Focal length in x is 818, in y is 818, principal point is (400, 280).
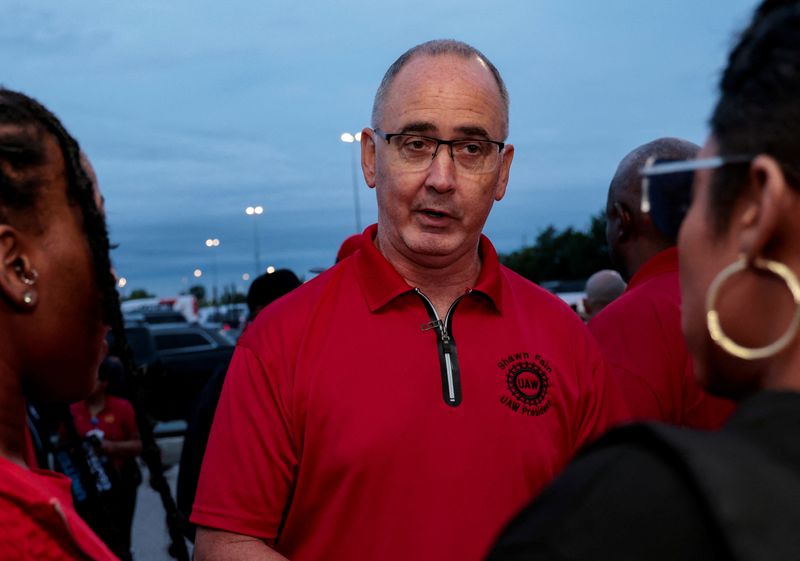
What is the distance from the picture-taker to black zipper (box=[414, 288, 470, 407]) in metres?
2.70

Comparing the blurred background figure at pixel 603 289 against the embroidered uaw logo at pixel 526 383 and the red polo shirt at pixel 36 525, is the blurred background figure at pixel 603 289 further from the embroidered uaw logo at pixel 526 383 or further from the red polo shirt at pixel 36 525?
the red polo shirt at pixel 36 525

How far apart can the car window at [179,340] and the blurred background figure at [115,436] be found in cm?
1145

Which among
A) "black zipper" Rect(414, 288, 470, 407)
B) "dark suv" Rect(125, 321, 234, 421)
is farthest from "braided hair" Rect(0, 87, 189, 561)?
"dark suv" Rect(125, 321, 234, 421)

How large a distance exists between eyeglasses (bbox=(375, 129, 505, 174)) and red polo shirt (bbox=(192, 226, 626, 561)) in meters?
0.41

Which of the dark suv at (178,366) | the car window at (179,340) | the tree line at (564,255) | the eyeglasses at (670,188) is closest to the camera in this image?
the eyeglasses at (670,188)

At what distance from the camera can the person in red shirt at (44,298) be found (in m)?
1.60

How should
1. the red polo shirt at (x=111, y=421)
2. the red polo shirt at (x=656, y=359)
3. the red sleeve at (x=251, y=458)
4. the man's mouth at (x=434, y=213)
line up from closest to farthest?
the red sleeve at (x=251, y=458)
the man's mouth at (x=434, y=213)
the red polo shirt at (x=656, y=359)
the red polo shirt at (x=111, y=421)

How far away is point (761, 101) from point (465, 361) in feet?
5.47

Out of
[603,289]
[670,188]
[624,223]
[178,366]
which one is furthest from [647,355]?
[178,366]

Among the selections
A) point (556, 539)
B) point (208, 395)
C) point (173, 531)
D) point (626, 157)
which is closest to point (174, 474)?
point (208, 395)

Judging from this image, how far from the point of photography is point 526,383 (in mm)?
2785

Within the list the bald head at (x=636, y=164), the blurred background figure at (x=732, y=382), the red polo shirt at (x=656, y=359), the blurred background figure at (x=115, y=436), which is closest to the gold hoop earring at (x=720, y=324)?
the blurred background figure at (x=732, y=382)

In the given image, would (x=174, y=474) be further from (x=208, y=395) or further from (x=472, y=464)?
(x=472, y=464)

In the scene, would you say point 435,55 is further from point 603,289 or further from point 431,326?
point 603,289
